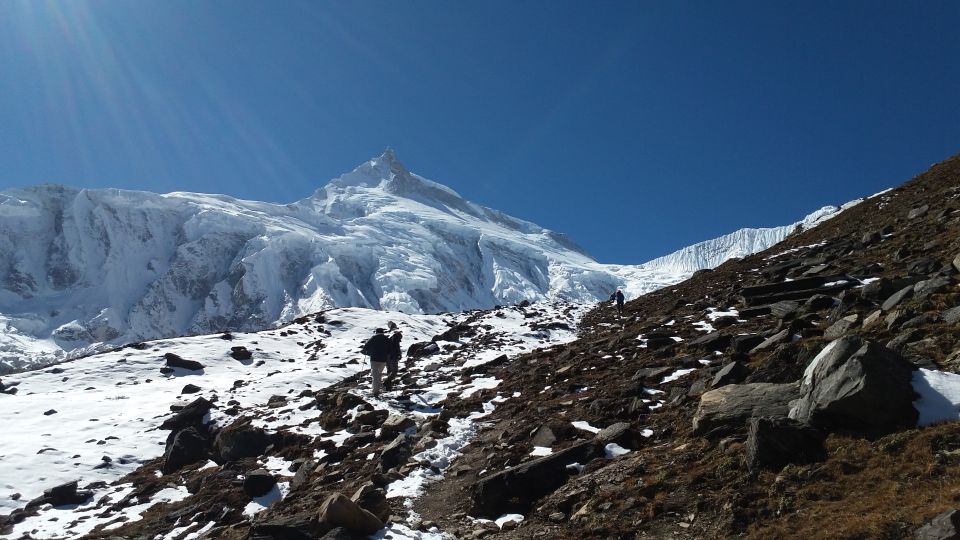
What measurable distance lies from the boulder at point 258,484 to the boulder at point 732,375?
9763 millimetres

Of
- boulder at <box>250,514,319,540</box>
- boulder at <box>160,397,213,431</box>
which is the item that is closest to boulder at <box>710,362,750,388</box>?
boulder at <box>250,514,319,540</box>

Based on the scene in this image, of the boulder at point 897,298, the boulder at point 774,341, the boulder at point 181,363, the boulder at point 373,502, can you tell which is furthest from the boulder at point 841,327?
the boulder at point 181,363

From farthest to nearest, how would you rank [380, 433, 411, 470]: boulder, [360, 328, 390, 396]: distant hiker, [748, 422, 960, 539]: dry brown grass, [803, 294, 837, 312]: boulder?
1. [360, 328, 390, 396]: distant hiker
2. [803, 294, 837, 312]: boulder
3. [380, 433, 411, 470]: boulder
4. [748, 422, 960, 539]: dry brown grass

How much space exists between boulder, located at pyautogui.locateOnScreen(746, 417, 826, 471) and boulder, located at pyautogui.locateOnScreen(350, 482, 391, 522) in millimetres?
5528

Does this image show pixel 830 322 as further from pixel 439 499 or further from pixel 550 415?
pixel 439 499

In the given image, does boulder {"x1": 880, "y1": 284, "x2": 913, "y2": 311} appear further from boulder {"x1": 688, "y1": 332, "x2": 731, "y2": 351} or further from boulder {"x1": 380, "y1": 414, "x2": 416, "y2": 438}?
boulder {"x1": 380, "y1": 414, "x2": 416, "y2": 438}

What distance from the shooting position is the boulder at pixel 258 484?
12.1m

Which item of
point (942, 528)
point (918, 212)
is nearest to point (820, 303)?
point (942, 528)

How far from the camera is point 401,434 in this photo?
43.6 ft

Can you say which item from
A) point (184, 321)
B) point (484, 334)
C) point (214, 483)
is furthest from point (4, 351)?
point (214, 483)

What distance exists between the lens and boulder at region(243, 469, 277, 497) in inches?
476

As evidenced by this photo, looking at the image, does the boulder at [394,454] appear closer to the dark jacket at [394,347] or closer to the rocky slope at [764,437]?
the rocky slope at [764,437]

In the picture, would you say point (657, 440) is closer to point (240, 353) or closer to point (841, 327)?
point (841, 327)

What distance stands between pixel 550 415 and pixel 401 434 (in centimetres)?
369
